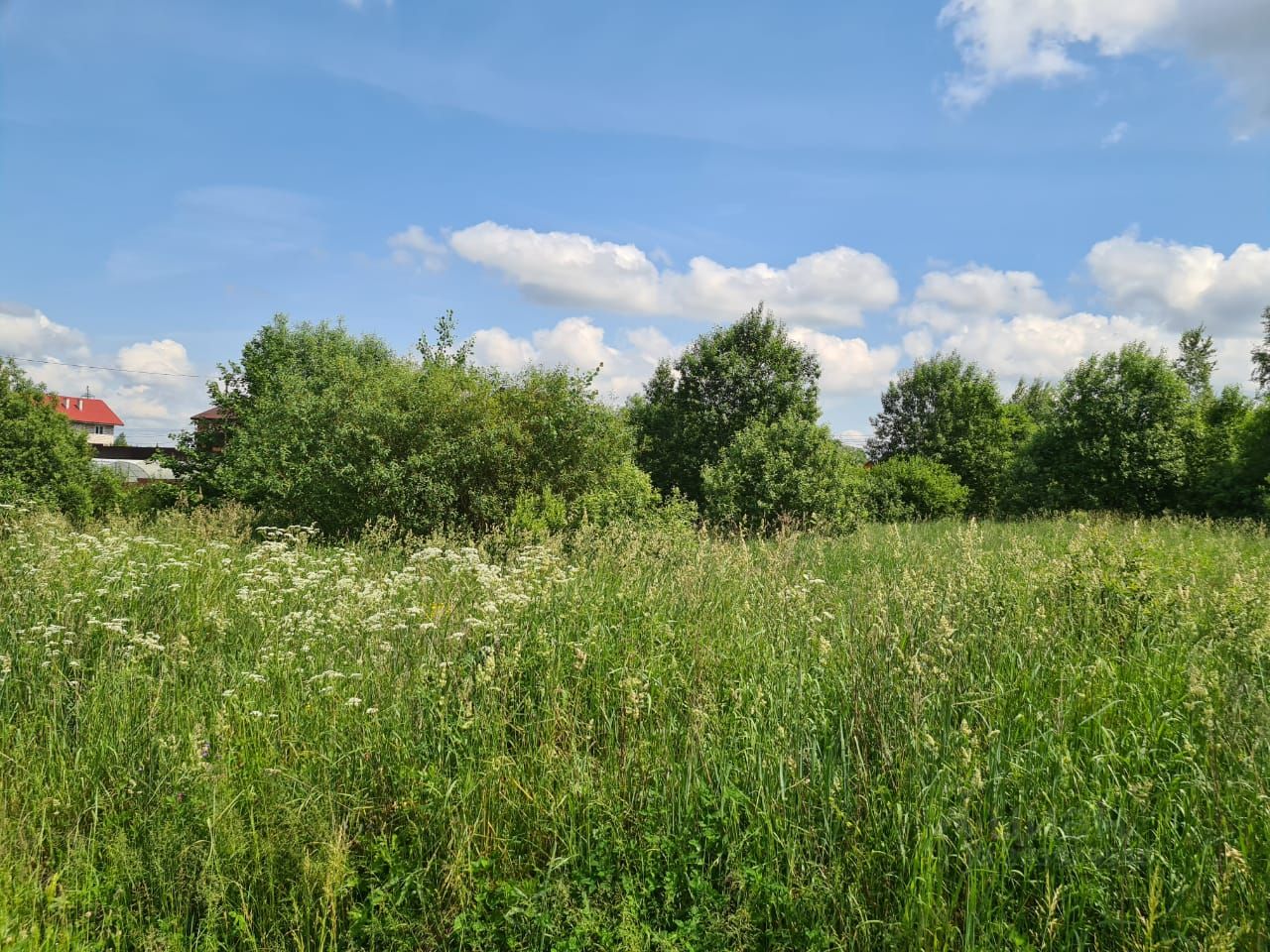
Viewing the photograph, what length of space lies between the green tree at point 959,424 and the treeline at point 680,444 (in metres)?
0.11

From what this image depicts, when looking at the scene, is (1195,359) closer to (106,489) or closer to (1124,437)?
(1124,437)

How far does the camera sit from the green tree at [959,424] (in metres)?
37.1

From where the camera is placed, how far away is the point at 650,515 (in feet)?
39.1

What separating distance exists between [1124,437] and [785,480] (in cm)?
1165

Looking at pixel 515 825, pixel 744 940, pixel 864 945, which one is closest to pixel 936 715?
pixel 864 945

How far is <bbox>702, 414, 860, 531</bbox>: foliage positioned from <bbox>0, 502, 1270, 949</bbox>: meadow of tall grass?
11.6 metres

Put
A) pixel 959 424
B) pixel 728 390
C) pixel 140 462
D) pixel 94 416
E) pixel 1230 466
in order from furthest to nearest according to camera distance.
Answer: pixel 94 416
pixel 140 462
pixel 959 424
pixel 728 390
pixel 1230 466

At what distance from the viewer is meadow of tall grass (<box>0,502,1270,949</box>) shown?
8.90 feet

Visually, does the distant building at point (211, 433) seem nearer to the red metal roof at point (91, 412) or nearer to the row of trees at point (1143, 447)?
the row of trees at point (1143, 447)

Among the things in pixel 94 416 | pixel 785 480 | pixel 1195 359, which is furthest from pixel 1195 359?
pixel 94 416

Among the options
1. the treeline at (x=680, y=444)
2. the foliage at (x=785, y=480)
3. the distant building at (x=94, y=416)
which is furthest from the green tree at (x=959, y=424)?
the distant building at (x=94, y=416)

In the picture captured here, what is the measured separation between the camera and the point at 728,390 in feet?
97.4

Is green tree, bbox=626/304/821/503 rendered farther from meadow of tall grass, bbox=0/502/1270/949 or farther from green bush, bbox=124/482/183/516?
meadow of tall grass, bbox=0/502/1270/949

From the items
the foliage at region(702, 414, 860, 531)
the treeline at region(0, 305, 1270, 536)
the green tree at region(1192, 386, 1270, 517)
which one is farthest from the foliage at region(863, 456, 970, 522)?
the foliage at region(702, 414, 860, 531)
